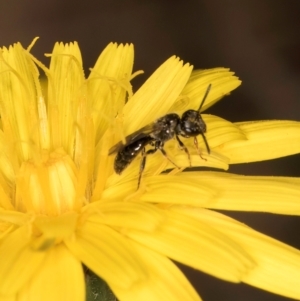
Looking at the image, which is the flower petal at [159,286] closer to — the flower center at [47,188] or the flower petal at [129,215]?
the flower petal at [129,215]

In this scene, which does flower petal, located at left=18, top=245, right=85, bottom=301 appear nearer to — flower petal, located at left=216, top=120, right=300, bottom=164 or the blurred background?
flower petal, located at left=216, top=120, right=300, bottom=164

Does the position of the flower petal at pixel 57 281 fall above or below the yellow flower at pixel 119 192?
below

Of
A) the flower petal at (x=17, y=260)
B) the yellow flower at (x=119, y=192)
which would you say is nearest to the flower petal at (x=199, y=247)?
the yellow flower at (x=119, y=192)

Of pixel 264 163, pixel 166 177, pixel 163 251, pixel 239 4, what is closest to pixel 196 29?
pixel 239 4

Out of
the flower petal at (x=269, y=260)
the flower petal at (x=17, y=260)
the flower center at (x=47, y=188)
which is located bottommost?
the flower petal at (x=269, y=260)

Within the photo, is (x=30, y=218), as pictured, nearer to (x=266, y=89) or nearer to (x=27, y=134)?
(x=27, y=134)

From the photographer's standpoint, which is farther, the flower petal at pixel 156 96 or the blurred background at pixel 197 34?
the blurred background at pixel 197 34

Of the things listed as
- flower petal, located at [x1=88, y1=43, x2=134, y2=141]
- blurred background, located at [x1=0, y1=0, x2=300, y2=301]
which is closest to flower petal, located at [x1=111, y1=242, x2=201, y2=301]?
flower petal, located at [x1=88, y1=43, x2=134, y2=141]
